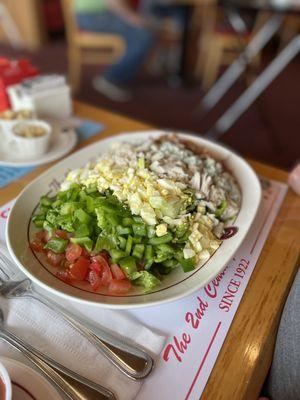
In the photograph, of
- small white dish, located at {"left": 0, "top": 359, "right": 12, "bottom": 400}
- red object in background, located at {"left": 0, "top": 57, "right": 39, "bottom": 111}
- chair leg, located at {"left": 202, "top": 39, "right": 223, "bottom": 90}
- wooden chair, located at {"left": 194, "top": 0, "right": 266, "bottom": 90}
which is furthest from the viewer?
chair leg, located at {"left": 202, "top": 39, "right": 223, "bottom": 90}

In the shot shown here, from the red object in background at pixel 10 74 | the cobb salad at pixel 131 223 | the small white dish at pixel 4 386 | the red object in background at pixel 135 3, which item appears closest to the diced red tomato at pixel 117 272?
the cobb salad at pixel 131 223

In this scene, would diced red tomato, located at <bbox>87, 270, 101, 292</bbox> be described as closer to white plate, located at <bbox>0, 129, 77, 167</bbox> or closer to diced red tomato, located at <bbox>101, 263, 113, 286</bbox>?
diced red tomato, located at <bbox>101, 263, 113, 286</bbox>

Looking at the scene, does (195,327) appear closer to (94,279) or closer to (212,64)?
(94,279)

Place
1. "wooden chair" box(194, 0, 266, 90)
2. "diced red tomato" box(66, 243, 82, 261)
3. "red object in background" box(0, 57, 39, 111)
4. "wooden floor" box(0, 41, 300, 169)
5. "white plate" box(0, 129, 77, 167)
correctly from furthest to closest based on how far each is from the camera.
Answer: "wooden chair" box(194, 0, 266, 90), "wooden floor" box(0, 41, 300, 169), "red object in background" box(0, 57, 39, 111), "white plate" box(0, 129, 77, 167), "diced red tomato" box(66, 243, 82, 261)

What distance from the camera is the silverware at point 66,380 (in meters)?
0.51

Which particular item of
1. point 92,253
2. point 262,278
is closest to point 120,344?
point 92,253

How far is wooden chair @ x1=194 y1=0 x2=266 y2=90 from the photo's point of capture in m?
2.70

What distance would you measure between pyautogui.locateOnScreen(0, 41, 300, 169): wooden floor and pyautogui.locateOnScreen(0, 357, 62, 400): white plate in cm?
195

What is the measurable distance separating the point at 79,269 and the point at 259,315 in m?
0.32

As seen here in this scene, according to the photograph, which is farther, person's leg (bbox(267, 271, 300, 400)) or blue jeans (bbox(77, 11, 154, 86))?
blue jeans (bbox(77, 11, 154, 86))

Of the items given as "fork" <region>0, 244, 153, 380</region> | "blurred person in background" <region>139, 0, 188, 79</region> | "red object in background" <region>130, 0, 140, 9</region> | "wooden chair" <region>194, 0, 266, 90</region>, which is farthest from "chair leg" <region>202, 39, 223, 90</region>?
"fork" <region>0, 244, 153, 380</region>

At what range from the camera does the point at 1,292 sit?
632mm

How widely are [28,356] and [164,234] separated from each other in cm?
28

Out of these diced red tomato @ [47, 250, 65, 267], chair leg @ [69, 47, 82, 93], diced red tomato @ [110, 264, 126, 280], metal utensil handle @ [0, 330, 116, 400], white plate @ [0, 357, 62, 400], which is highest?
diced red tomato @ [110, 264, 126, 280]
